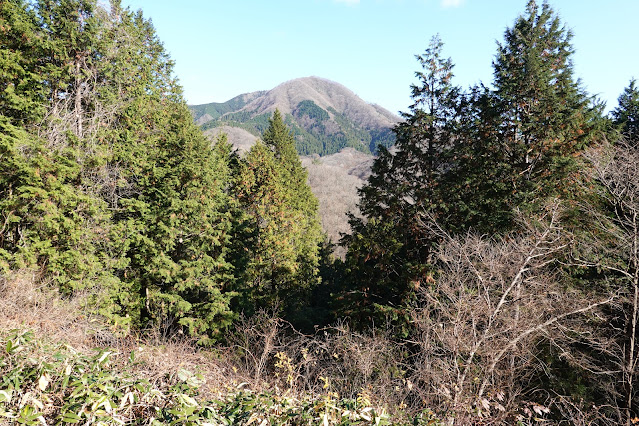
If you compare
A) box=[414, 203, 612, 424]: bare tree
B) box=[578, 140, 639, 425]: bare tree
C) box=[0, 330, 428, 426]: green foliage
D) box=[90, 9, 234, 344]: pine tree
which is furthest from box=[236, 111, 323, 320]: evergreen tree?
box=[0, 330, 428, 426]: green foliage

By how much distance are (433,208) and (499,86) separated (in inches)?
205

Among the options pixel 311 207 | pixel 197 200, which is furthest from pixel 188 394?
pixel 311 207

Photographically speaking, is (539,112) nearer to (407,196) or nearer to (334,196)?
(407,196)

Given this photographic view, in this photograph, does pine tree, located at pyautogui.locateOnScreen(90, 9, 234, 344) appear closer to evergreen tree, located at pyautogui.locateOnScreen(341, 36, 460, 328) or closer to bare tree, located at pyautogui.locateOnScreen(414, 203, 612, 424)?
evergreen tree, located at pyautogui.locateOnScreen(341, 36, 460, 328)

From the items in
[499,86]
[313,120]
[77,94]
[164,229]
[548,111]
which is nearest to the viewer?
[77,94]

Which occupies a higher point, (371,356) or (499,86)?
(499,86)

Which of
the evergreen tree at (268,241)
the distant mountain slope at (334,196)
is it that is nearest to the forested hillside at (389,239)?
the evergreen tree at (268,241)

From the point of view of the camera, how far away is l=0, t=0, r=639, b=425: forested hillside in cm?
796

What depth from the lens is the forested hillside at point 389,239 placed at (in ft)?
26.1

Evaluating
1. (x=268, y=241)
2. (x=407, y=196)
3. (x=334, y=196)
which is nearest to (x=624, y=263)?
(x=407, y=196)

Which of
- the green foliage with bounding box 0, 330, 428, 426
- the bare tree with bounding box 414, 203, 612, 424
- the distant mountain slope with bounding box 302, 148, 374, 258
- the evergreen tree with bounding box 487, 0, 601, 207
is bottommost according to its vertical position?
the distant mountain slope with bounding box 302, 148, 374, 258

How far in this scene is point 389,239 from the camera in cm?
1275

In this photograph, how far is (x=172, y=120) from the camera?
52.6ft

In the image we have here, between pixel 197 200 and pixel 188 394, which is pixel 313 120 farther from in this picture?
pixel 188 394
